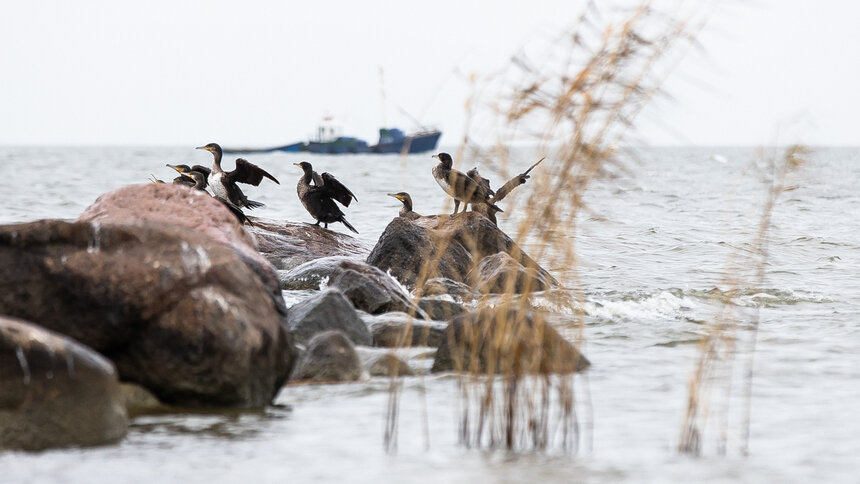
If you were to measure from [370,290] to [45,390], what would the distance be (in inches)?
195

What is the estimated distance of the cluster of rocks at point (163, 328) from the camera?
5.16 m

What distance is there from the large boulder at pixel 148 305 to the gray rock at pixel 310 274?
5.32 m

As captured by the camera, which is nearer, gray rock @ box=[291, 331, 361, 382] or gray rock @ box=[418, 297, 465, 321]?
gray rock @ box=[291, 331, 361, 382]

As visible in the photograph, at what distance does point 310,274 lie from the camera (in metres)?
11.6

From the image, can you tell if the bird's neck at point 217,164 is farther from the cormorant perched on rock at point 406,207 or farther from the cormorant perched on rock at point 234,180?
the cormorant perched on rock at point 406,207

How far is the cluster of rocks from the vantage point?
203 inches

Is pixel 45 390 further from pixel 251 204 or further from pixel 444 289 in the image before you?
pixel 251 204

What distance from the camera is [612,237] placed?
20.0m

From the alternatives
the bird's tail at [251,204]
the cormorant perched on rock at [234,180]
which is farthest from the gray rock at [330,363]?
the bird's tail at [251,204]

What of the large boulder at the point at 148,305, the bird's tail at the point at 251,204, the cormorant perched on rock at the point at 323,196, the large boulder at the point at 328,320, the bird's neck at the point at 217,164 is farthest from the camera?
the cormorant perched on rock at the point at 323,196

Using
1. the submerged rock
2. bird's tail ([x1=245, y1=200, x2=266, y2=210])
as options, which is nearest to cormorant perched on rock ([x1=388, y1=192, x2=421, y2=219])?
bird's tail ([x1=245, y1=200, x2=266, y2=210])

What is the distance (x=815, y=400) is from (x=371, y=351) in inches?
120

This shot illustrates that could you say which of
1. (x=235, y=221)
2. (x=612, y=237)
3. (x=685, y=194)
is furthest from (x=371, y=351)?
(x=685, y=194)

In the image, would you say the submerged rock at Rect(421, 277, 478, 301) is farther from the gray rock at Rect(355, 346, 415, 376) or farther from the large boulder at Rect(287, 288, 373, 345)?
the gray rock at Rect(355, 346, 415, 376)
